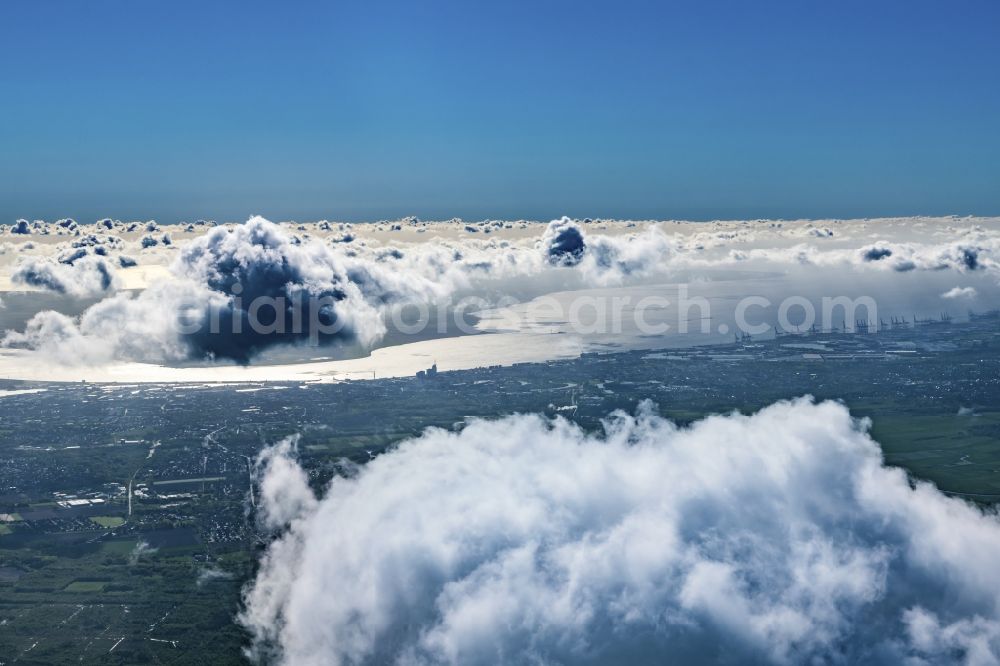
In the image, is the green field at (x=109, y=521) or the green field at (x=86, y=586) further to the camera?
the green field at (x=109, y=521)

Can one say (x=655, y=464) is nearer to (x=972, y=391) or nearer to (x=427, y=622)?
(x=427, y=622)

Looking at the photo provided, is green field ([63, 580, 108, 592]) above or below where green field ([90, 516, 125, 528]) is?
below

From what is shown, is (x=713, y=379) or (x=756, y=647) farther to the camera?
(x=713, y=379)

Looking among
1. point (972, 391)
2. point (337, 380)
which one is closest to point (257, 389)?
point (337, 380)

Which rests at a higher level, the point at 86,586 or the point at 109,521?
the point at 109,521

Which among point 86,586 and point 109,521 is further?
point 109,521

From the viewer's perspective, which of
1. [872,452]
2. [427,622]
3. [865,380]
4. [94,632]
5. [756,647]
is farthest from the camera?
[865,380]

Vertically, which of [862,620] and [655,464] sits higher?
[655,464]

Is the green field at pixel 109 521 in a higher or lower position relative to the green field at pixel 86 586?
higher

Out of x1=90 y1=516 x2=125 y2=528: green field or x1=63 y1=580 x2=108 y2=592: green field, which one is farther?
x1=90 y1=516 x2=125 y2=528: green field

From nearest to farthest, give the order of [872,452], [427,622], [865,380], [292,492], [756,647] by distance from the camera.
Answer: [756,647], [427,622], [872,452], [292,492], [865,380]
